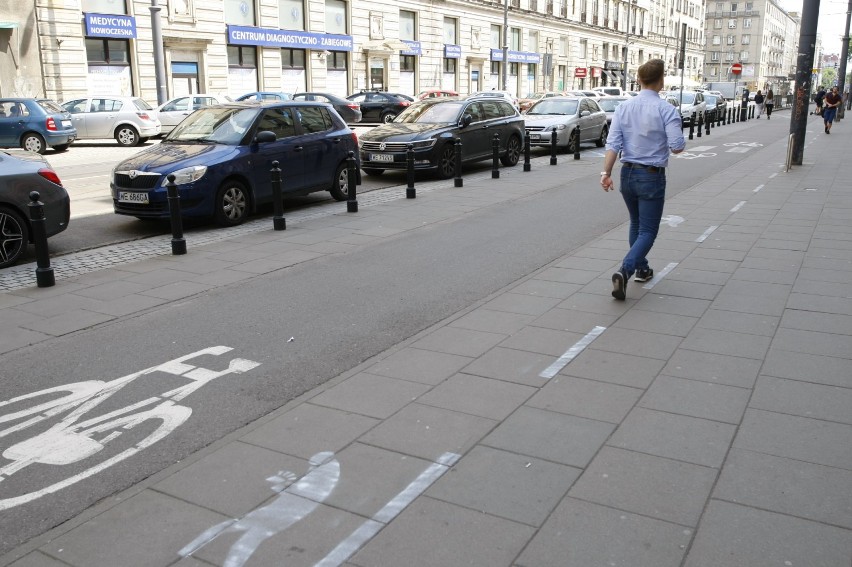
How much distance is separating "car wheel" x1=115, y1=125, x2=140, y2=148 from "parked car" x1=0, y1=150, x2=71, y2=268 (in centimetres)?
1640

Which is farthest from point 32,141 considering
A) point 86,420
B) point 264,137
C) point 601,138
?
point 86,420

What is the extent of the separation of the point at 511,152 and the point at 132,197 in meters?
10.1

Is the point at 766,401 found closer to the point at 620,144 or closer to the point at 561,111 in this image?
the point at 620,144

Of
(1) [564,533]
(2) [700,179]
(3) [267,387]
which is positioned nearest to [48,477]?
(3) [267,387]

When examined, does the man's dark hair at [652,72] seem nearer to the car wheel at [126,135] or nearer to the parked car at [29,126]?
the parked car at [29,126]

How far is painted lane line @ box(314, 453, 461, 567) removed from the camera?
3135 millimetres

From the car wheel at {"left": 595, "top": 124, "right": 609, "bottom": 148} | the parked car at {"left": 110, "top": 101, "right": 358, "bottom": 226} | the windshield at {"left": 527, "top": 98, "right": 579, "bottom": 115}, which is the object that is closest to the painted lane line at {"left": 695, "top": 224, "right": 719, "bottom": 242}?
the parked car at {"left": 110, "top": 101, "right": 358, "bottom": 226}

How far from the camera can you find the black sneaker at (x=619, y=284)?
6723 mm

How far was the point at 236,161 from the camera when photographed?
35.5 feet

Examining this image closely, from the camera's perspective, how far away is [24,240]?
8.75 metres

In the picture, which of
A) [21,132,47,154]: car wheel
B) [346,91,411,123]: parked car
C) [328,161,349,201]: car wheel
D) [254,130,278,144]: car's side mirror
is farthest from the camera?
[346,91,411,123]: parked car

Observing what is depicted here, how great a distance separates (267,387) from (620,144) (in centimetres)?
372

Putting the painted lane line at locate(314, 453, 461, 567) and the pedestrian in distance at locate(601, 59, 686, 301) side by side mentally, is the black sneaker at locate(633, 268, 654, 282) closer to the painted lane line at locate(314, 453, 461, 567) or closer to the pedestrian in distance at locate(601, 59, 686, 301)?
the pedestrian in distance at locate(601, 59, 686, 301)

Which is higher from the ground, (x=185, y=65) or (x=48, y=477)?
(x=185, y=65)
